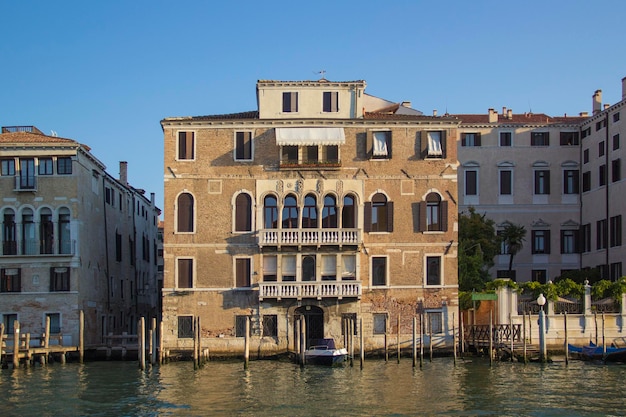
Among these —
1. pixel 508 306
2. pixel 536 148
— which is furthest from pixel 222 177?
pixel 536 148

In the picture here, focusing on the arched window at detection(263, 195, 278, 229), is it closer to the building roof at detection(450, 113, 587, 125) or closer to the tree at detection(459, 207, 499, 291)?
the tree at detection(459, 207, 499, 291)

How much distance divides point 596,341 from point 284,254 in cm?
1183

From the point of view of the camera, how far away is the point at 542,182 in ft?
162

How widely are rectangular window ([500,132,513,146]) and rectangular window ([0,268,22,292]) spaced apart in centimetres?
2471

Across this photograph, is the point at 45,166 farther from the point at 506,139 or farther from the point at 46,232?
the point at 506,139

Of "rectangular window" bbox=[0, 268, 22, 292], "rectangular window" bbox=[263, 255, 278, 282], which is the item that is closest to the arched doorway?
"rectangular window" bbox=[263, 255, 278, 282]

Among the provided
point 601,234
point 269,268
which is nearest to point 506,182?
point 601,234

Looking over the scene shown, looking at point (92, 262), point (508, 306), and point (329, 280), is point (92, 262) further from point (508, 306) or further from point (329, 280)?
point (508, 306)

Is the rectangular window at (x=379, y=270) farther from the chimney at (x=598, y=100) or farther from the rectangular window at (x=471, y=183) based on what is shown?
the chimney at (x=598, y=100)

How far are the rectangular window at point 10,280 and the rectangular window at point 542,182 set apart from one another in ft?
83.8

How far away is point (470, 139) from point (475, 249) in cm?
831

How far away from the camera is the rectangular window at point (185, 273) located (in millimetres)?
36938

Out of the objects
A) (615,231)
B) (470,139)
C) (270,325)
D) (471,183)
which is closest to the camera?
(270,325)

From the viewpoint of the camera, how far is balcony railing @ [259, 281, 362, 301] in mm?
36500
